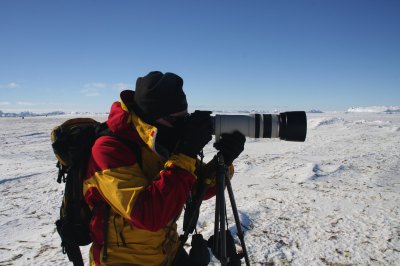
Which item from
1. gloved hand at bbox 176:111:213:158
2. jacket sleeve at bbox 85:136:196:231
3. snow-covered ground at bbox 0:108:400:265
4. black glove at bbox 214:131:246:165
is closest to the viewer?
jacket sleeve at bbox 85:136:196:231

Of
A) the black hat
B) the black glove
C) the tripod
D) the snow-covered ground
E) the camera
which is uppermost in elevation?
the black hat

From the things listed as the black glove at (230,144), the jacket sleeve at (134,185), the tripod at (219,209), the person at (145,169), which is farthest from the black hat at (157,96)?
the tripod at (219,209)

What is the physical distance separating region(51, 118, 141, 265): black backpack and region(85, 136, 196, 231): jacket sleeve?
0.12 meters

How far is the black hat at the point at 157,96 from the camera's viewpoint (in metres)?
1.88

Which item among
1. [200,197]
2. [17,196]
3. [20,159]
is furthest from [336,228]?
[20,159]

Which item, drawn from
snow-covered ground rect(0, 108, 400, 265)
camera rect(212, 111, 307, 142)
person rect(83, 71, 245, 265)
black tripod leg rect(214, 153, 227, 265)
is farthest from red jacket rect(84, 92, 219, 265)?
snow-covered ground rect(0, 108, 400, 265)

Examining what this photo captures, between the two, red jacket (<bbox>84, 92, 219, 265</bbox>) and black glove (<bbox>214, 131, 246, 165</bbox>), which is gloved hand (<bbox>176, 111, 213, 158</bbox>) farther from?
black glove (<bbox>214, 131, 246, 165</bbox>)

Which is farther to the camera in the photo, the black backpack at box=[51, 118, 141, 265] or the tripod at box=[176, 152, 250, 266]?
the tripod at box=[176, 152, 250, 266]

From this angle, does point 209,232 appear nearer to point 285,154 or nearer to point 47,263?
point 47,263

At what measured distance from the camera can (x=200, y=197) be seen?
2.19m

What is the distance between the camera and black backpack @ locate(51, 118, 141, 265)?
1880 millimetres

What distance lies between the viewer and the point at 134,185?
170 cm

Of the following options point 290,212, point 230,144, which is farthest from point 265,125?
point 290,212

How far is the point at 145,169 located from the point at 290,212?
3360 millimetres
